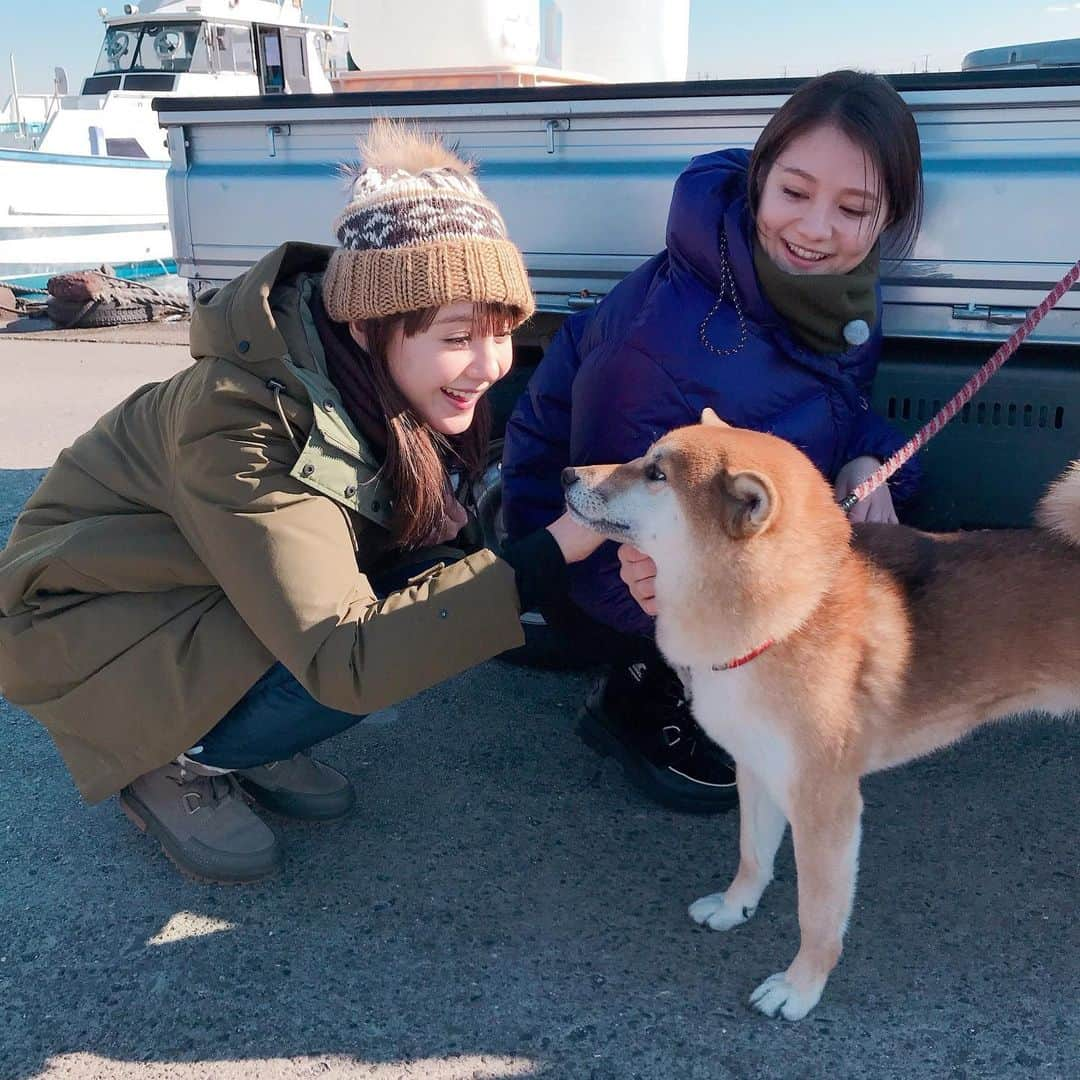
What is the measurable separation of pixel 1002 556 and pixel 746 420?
684mm

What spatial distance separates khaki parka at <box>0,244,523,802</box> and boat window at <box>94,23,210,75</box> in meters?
18.1

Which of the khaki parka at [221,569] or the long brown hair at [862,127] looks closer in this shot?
the khaki parka at [221,569]

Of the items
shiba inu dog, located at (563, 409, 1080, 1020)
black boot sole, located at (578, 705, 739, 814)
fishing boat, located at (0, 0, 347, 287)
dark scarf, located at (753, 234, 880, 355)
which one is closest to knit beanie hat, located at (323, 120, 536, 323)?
shiba inu dog, located at (563, 409, 1080, 1020)

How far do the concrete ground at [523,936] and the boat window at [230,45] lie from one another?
58.5 feet

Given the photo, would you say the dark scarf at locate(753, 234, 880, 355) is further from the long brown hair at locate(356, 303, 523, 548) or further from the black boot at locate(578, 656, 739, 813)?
the black boot at locate(578, 656, 739, 813)

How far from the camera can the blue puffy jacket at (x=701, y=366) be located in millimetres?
2529

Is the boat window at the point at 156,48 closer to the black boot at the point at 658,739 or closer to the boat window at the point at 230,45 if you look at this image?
the boat window at the point at 230,45

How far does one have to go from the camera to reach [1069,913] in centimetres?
244

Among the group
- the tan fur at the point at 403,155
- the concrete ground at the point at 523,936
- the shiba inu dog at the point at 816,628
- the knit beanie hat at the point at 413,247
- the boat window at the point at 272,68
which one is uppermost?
the boat window at the point at 272,68

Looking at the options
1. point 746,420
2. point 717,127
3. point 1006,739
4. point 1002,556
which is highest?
point 717,127

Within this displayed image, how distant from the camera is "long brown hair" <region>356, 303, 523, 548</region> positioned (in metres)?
2.29

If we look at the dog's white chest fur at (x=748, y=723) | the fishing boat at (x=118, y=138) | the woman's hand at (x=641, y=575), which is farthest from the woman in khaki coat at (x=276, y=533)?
the fishing boat at (x=118, y=138)

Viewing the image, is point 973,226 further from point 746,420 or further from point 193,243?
point 193,243

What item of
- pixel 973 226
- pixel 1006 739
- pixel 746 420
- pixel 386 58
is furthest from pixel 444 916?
pixel 386 58
